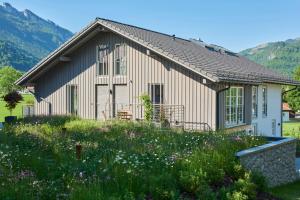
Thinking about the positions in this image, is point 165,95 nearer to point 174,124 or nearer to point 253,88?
point 174,124

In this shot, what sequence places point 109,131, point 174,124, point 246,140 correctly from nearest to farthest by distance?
point 246,140 → point 109,131 → point 174,124

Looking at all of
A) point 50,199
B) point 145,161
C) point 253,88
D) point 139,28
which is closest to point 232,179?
point 145,161

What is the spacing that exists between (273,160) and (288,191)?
3.21 feet

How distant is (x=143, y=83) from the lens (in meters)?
20.2

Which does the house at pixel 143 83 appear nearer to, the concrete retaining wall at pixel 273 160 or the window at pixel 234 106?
the window at pixel 234 106

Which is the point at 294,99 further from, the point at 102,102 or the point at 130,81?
the point at 130,81

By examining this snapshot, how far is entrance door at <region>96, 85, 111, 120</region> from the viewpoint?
21.6m

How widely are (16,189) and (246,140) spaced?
23.7ft

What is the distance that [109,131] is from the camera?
14.0m

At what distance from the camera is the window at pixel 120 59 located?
68.9 ft

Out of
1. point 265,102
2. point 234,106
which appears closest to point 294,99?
point 265,102

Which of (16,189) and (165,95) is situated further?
(165,95)

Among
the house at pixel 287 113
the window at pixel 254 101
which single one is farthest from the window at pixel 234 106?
the house at pixel 287 113

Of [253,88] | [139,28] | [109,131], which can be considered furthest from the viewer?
[139,28]
